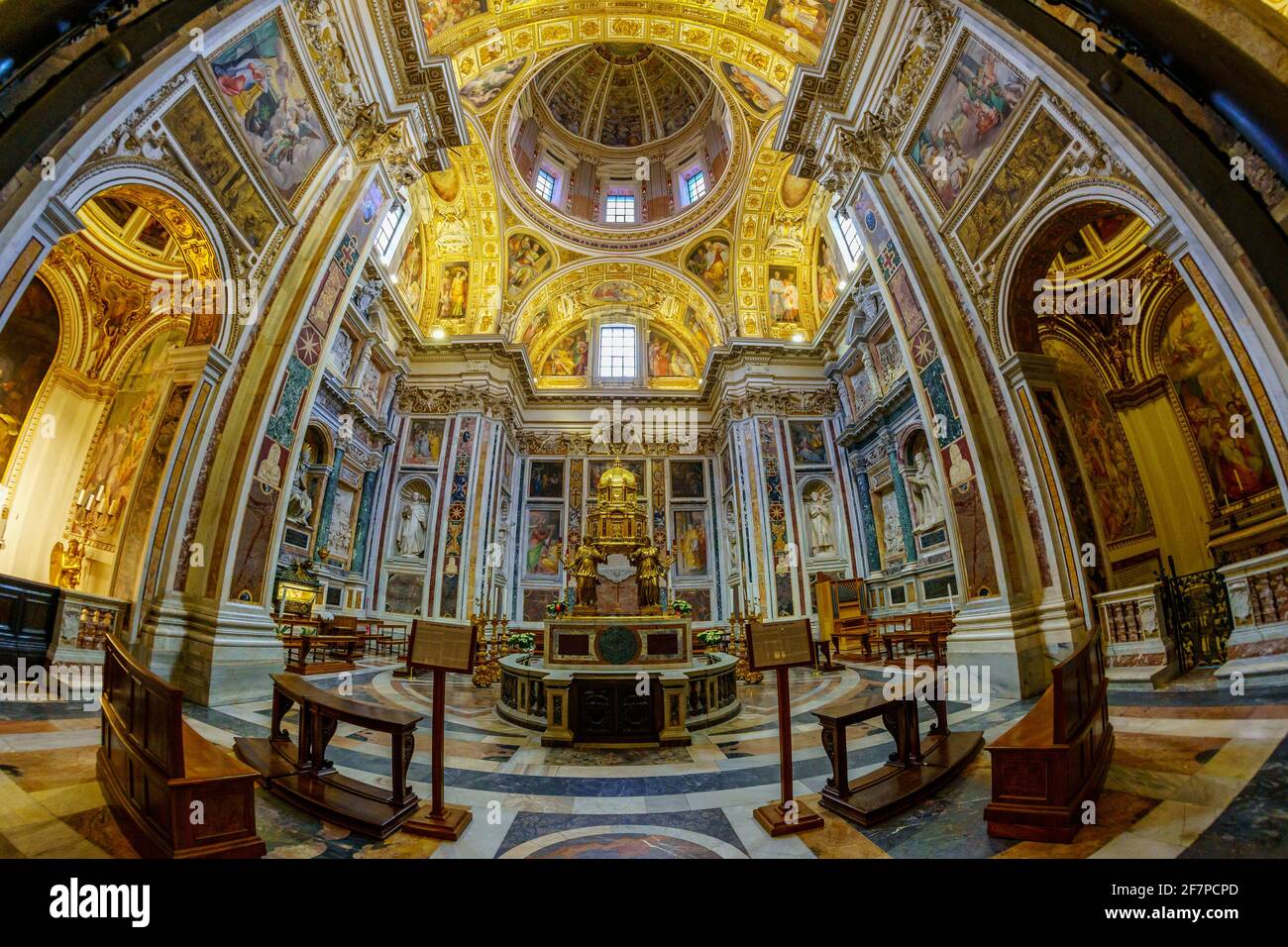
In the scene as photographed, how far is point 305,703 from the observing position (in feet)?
12.2

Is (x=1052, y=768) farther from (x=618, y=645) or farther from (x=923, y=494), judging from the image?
(x=923, y=494)

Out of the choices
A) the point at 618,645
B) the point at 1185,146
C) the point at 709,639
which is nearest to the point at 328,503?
the point at 709,639

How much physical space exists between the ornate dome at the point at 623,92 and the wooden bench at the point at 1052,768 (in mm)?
25523

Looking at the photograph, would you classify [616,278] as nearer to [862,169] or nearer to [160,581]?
[862,169]

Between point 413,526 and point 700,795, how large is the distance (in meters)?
16.4

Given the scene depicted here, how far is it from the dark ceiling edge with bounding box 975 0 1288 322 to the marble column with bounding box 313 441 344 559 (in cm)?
1725

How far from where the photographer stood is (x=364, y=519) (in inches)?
660

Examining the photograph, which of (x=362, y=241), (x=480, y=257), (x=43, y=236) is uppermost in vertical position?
(x=480, y=257)

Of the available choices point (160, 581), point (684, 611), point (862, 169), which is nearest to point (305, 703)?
point (160, 581)

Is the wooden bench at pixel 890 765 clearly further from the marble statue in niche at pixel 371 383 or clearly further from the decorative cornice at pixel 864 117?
the marble statue in niche at pixel 371 383

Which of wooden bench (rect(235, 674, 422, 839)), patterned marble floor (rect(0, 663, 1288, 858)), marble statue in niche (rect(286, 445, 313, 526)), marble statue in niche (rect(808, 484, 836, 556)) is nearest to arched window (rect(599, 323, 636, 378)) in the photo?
marble statue in niche (rect(808, 484, 836, 556))

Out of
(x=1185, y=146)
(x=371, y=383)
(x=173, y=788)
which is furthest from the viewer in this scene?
(x=371, y=383)

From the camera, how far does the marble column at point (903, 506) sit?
47.8ft
